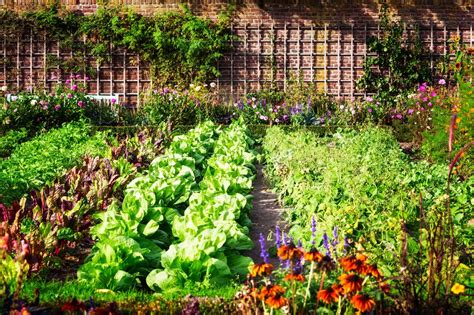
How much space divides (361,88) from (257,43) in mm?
2307

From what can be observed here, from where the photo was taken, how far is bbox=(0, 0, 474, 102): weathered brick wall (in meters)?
14.2

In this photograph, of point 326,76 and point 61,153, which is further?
point 326,76

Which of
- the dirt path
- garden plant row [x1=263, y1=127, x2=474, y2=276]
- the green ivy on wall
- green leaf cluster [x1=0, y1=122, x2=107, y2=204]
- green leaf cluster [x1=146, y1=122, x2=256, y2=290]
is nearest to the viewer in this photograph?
green leaf cluster [x1=146, y1=122, x2=256, y2=290]

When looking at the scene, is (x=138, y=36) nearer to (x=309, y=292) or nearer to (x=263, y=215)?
(x=263, y=215)

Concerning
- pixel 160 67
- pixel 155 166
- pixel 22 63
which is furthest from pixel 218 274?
pixel 22 63

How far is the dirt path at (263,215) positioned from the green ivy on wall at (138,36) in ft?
23.0

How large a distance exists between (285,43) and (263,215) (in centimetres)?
885

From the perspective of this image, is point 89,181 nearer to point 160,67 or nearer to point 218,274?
point 218,274

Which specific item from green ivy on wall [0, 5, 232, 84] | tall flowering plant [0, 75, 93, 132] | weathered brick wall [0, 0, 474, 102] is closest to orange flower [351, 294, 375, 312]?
tall flowering plant [0, 75, 93, 132]

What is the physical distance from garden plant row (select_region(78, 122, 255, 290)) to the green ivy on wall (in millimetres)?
8057

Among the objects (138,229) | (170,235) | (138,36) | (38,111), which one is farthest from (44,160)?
(138,36)

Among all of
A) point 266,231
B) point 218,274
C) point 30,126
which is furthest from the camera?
point 30,126

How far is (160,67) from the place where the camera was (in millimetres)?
14086

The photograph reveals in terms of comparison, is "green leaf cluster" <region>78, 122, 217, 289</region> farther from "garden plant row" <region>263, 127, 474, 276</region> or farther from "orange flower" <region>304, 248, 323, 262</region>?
"orange flower" <region>304, 248, 323, 262</region>
